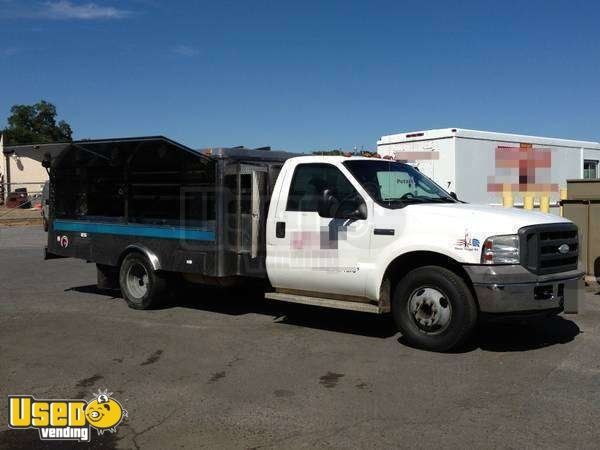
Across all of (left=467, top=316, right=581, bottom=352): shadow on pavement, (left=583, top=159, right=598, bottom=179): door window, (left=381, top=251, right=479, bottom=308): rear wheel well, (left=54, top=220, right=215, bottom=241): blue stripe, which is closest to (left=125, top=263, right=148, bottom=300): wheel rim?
(left=54, top=220, right=215, bottom=241): blue stripe

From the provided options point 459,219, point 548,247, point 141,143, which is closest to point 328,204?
point 459,219

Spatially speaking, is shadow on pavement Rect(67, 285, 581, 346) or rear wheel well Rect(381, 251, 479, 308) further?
shadow on pavement Rect(67, 285, 581, 346)

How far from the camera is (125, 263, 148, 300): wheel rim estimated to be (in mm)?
9156

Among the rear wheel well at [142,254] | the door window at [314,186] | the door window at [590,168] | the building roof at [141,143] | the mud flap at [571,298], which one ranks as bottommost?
the mud flap at [571,298]

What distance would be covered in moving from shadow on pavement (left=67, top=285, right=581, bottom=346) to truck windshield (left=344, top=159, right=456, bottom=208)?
1.57 meters

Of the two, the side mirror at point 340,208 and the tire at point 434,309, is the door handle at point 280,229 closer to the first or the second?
the side mirror at point 340,208

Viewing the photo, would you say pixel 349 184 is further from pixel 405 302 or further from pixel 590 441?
pixel 590 441

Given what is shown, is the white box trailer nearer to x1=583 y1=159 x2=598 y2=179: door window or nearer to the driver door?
x1=583 y1=159 x2=598 y2=179: door window

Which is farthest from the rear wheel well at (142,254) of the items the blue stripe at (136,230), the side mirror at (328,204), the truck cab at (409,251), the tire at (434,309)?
the tire at (434,309)

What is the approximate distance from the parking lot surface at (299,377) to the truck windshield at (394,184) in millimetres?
1582

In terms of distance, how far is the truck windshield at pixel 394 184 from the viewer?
699 centimetres

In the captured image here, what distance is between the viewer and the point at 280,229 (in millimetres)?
7504

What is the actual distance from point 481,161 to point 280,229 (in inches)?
291

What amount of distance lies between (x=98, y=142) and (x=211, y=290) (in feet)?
10.1
